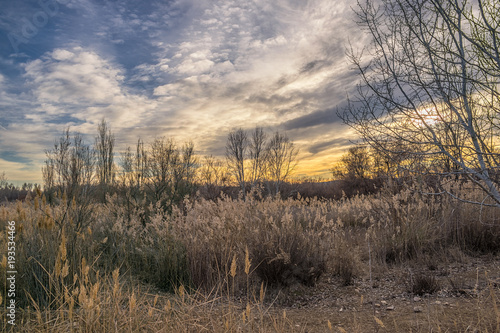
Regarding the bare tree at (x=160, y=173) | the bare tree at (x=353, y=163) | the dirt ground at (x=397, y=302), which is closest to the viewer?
the dirt ground at (x=397, y=302)

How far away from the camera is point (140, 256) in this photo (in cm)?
517

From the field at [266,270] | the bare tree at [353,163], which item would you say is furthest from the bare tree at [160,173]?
the bare tree at [353,163]

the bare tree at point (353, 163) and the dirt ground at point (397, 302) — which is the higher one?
the bare tree at point (353, 163)

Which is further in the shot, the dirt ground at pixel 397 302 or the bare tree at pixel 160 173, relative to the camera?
the bare tree at pixel 160 173

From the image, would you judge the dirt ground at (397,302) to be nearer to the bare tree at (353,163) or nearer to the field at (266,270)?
the field at (266,270)

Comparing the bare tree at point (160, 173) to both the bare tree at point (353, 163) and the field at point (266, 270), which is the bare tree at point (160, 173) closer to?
the field at point (266, 270)

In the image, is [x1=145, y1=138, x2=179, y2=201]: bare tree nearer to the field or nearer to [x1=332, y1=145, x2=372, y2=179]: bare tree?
the field

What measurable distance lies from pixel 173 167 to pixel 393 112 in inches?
327

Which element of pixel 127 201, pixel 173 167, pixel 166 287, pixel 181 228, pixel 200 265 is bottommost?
pixel 166 287

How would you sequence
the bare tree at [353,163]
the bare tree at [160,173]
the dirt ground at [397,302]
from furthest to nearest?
the bare tree at [353,163], the bare tree at [160,173], the dirt ground at [397,302]

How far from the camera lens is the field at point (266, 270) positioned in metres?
3.15

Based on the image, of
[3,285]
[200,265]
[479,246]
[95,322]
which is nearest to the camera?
[95,322]

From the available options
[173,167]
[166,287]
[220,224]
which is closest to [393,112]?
[220,224]

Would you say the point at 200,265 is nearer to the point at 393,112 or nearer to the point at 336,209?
the point at 393,112
